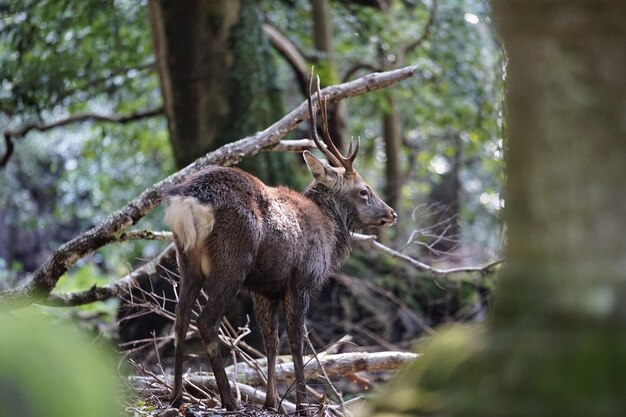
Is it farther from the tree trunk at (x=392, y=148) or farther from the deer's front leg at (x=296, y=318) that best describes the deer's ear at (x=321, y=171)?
the tree trunk at (x=392, y=148)

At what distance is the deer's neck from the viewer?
6.81 meters

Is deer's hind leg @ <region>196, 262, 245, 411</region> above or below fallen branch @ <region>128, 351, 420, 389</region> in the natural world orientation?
above

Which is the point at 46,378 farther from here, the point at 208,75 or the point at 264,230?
the point at 208,75

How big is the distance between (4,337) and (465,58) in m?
13.7

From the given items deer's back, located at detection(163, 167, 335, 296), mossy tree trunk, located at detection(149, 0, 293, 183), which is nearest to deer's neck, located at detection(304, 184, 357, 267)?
deer's back, located at detection(163, 167, 335, 296)

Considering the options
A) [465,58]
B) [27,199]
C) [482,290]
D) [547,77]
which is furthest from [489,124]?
[547,77]

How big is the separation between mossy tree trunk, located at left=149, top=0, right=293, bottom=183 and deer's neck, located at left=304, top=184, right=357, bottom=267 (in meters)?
3.72

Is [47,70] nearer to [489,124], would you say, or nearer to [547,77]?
[489,124]

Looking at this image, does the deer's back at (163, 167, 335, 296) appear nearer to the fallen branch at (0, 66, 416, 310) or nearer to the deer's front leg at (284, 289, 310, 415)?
the deer's front leg at (284, 289, 310, 415)

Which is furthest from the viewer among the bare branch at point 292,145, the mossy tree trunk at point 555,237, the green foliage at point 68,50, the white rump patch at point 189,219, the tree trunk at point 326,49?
the tree trunk at point 326,49

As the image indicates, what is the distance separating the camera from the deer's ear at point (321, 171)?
690 centimetres

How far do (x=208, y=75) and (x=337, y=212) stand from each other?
427cm

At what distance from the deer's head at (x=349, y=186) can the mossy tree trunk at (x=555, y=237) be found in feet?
14.0

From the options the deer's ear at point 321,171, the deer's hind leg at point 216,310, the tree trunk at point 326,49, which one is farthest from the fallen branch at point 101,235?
the tree trunk at point 326,49
